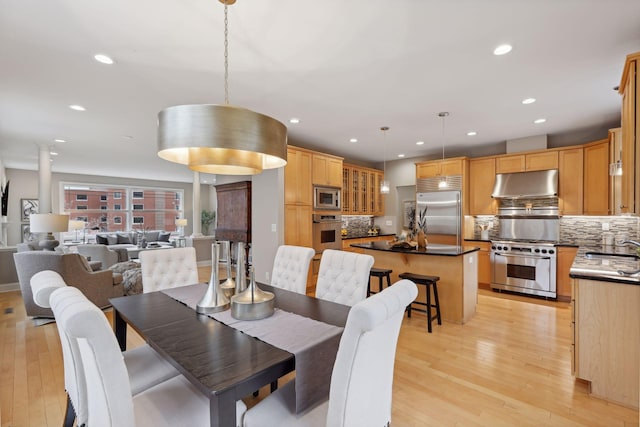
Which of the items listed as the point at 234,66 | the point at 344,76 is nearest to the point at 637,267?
the point at 344,76

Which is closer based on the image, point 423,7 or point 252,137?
point 252,137

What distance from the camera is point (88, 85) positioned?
2.89 meters

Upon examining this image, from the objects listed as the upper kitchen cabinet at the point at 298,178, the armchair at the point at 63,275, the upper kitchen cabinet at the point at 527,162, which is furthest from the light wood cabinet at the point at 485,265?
the armchair at the point at 63,275

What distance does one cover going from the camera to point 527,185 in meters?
4.93

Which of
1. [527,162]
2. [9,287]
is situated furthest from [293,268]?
[9,287]

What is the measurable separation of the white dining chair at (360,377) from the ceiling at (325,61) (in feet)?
5.84

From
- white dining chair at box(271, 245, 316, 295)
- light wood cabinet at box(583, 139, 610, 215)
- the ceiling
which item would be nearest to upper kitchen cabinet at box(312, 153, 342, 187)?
the ceiling

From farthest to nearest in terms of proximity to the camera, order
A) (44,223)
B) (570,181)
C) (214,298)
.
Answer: (570,181), (44,223), (214,298)

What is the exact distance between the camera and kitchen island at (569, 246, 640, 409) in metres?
2.06

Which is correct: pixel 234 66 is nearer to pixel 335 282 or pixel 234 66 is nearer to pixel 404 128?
pixel 335 282

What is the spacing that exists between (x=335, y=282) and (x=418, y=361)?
3.64 ft

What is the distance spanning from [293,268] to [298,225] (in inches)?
83.2

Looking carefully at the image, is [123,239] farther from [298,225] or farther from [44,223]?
[298,225]

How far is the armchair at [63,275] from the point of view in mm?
3596
